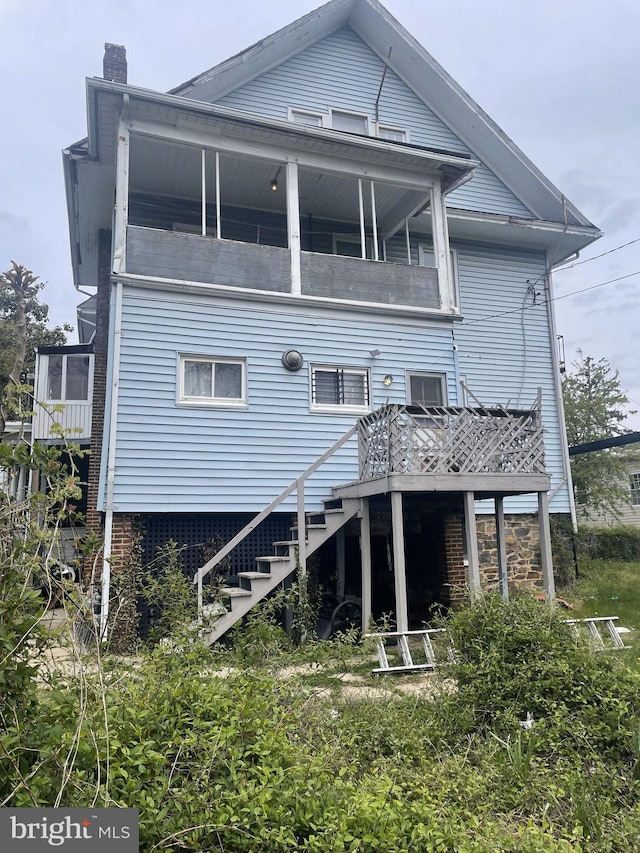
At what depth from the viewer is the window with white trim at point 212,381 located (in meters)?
9.95

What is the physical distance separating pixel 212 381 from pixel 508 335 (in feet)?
26.0

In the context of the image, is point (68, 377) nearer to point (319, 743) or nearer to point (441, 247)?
point (441, 247)

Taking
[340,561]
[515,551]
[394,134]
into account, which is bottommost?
[340,561]

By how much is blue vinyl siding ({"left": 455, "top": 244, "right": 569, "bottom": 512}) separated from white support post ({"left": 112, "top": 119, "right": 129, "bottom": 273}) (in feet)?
25.6

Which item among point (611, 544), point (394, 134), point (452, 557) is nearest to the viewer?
point (452, 557)

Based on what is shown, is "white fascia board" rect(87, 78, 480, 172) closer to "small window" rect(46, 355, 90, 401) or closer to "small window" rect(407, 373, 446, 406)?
"small window" rect(407, 373, 446, 406)

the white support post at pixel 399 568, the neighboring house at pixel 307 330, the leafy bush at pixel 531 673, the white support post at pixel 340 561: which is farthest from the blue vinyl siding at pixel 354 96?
the leafy bush at pixel 531 673

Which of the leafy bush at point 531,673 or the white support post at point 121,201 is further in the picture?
the white support post at point 121,201

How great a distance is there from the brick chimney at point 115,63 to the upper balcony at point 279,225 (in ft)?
6.36

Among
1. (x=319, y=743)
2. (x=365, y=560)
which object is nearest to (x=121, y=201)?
(x=365, y=560)

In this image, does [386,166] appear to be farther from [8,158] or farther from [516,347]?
[8,158]

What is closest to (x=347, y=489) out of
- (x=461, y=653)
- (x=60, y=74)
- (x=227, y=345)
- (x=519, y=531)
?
(x=227, y=345)

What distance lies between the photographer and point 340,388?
1098cm

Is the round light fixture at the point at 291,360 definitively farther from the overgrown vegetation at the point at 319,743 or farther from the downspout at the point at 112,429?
the overgrown vegetation at the point at 319,743
